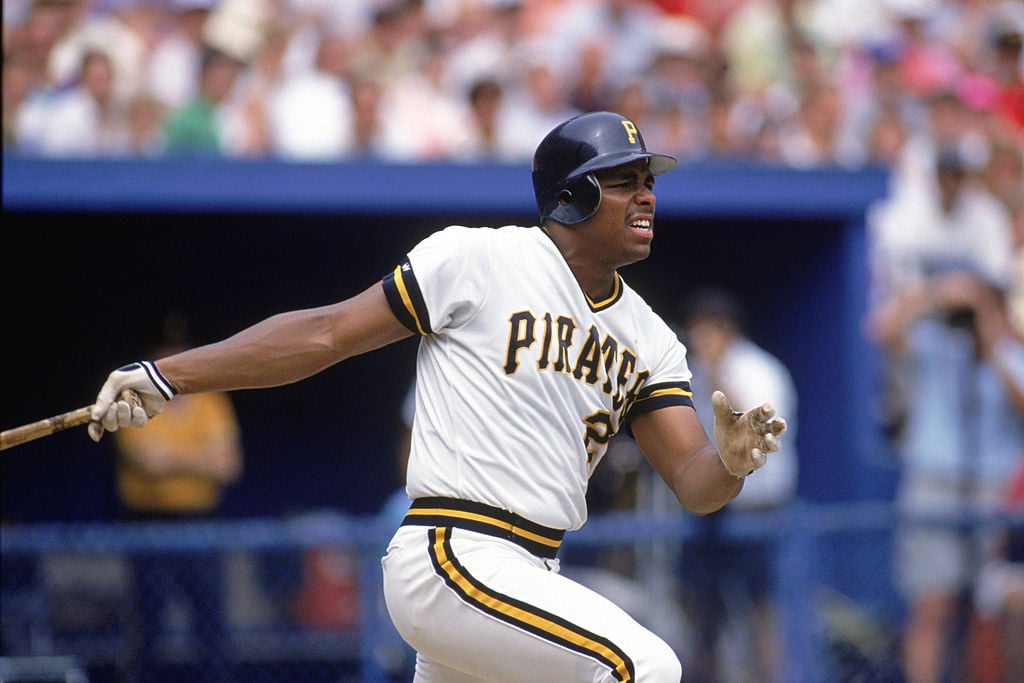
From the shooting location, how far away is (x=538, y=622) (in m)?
3.27

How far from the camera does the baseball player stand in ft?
10.8

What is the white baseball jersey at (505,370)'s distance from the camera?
11.3ft

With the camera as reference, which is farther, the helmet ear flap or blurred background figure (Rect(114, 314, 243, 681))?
blurred background figure (Rect(114, 314, 243, 681))

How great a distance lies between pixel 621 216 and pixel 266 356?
979 mm

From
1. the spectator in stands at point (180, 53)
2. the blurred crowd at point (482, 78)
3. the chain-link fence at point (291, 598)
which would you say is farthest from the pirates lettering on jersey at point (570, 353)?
the spectator in stands at point (180, 53)

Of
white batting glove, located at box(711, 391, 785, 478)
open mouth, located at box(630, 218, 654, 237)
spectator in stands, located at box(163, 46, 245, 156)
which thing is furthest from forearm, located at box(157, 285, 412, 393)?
spectator in stands, located at box(163, 46, 245, 156)

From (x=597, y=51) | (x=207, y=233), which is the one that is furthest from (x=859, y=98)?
(x=207, y=233)

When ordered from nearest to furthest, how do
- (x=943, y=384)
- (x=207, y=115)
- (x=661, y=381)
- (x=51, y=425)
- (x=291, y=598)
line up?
1. (x=51, y=425)
2. (x=661, y=381)
3. (x=291, y=598)
4. (x=943, y=384)
5. (x=207, y=115)

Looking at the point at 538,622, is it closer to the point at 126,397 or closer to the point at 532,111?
the point at 126,397

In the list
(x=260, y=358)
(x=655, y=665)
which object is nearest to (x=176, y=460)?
(x=260, y=358)

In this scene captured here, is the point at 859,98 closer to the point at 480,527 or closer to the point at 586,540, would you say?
the point at 586,540

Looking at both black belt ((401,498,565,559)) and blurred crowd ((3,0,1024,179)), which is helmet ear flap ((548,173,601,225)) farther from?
blurred crowd ((3,0,1024,179))

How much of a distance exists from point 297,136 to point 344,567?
3.09 meters

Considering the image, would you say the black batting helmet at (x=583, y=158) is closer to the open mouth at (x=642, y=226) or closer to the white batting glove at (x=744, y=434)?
the open mouth at (x=642, y=226)
